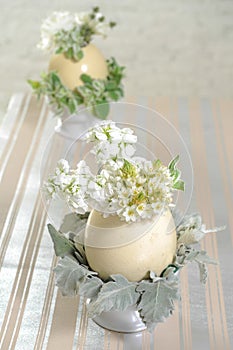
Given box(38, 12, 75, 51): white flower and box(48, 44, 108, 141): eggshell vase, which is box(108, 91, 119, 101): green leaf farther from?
box(38, 12, 75, 51): white flower

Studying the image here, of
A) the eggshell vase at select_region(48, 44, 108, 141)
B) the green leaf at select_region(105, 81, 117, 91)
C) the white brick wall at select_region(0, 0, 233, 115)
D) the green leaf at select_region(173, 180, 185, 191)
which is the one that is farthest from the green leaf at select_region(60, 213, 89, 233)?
the white brick wall at select_region(0, 0, 233, 115)

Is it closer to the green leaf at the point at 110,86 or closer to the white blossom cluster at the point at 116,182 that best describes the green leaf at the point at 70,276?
the white blossom cluster at the point at 116,182

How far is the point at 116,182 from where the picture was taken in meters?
1.20

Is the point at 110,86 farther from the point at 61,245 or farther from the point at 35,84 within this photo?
the point at 61,245

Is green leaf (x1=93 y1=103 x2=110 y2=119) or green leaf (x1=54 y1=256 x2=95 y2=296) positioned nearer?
green leaf (x1=54 y1=256 x2=95 y2=296)

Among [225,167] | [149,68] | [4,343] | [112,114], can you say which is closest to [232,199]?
[225,167]

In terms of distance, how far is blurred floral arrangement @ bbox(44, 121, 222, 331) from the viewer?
1.21 m

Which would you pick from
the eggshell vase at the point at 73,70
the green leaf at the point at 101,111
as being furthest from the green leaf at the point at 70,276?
the eggshell vase at the point at 73,70

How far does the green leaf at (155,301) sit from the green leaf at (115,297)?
16 millimetres

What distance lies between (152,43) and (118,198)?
102 inches

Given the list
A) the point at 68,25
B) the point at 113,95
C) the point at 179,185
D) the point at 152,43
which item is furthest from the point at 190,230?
the point at 152,43

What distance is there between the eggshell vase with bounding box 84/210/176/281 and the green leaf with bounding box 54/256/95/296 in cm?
3

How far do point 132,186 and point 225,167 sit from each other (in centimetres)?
78

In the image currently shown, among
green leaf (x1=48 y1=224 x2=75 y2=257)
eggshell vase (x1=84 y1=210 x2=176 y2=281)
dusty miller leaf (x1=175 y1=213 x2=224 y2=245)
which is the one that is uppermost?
dusty miller leaf (x1=175 y1=213 x2=224 y2=245)
